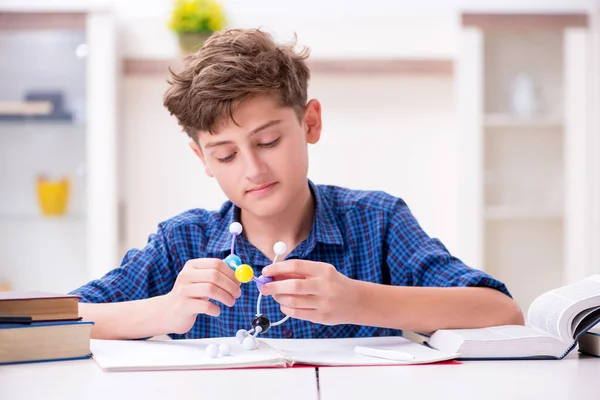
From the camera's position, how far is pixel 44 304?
1209 millimetres

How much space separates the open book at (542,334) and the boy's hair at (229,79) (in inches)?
22.4

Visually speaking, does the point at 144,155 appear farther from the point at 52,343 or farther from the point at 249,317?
the point at 52,343

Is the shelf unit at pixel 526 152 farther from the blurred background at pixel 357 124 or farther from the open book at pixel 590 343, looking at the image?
the open book at pixel 590 343

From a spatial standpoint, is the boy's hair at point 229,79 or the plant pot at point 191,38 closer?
the boy's hair at point 229,79

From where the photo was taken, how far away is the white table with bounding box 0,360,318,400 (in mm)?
968

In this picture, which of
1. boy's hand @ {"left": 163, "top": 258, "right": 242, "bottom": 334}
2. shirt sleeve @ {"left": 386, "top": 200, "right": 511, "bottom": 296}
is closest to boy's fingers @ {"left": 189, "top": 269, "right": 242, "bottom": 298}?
boy's hand @ {"left": 163, "top": 258, "right": 242, "bottom": 334}

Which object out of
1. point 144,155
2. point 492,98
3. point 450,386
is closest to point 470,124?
point 492,98

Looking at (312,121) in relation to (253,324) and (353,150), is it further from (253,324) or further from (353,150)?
(353,150)

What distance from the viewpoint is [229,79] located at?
1494mm

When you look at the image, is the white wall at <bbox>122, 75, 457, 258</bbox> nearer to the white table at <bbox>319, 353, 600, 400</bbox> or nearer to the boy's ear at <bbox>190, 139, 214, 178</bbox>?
the boy's ear at <bbox>190, 139, 214, 178</bbox>

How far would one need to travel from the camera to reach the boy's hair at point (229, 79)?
1.48 m

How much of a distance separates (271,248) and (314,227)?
0.34 ft

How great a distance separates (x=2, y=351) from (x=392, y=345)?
2.07 ft

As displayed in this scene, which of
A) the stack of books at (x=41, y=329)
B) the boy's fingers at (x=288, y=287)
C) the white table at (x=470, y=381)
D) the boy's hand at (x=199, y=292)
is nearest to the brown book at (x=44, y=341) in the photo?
the stack of books at (x=41, y=329)
